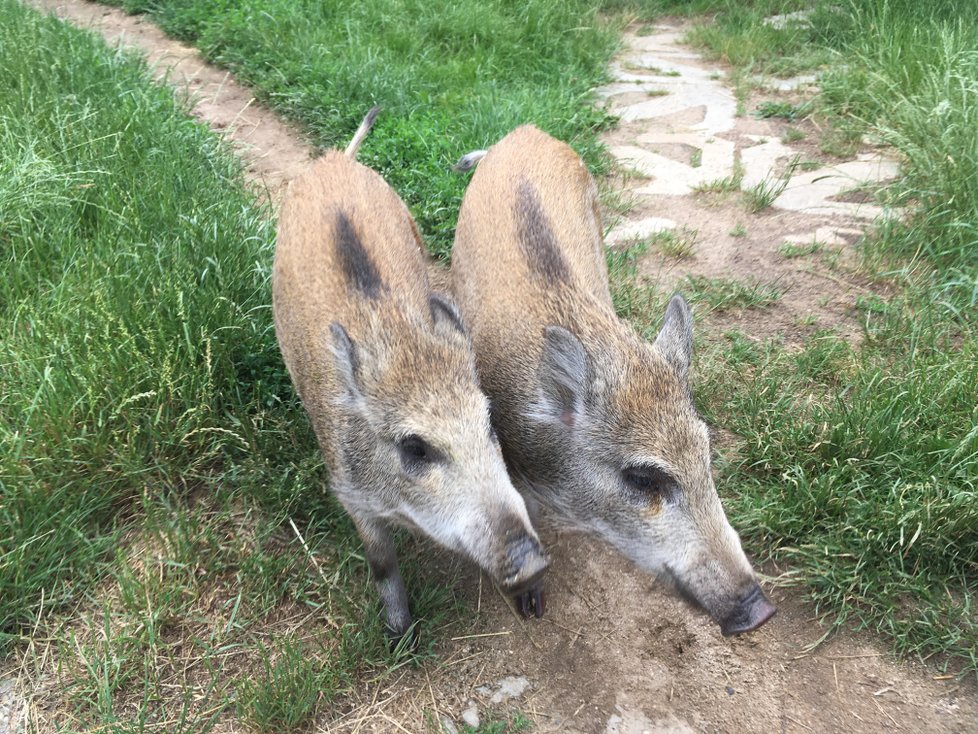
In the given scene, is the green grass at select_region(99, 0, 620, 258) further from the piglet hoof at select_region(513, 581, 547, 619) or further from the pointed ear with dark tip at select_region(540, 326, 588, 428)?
the piglet hoof at select_region(513, 581, 547, 619)

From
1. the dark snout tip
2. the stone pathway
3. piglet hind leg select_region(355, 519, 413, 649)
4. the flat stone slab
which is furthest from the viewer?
the stone pathway

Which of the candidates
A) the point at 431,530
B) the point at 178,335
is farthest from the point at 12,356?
the point at 431,530

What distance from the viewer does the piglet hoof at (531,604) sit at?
9.64 ft

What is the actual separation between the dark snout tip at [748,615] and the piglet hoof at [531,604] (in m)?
0.77

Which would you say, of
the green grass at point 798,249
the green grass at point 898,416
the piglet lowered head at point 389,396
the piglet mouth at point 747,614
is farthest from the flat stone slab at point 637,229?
the piglet mouth at point 747,614

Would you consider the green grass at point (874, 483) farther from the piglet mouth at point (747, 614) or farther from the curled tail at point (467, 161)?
the curled tail at point (467, 161)

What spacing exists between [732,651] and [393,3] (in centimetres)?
662

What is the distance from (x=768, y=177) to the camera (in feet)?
18.2

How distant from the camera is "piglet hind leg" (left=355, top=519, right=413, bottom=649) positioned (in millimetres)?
2797

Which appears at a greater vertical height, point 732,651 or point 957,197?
point 957,197

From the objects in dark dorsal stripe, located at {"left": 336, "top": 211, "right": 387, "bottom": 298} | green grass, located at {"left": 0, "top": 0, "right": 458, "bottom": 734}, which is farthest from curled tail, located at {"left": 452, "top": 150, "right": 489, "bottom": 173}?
dark dorsal stripe, located at {"left": 336, "top": 211, "right": 387, "bottom": 298}

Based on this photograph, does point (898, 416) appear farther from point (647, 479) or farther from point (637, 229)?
point (637, 229)

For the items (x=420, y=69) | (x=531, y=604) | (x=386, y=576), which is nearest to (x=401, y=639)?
(x=386, y=576)

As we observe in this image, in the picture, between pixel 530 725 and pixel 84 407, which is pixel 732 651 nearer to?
pixel 530 725
